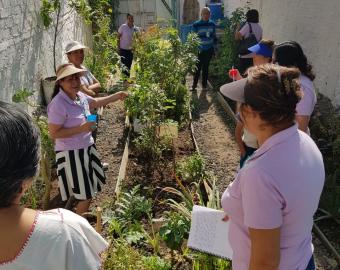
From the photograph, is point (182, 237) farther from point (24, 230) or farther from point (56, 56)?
point (56, 56)

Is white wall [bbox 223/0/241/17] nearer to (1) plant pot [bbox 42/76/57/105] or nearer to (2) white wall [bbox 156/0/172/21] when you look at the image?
(2) white wall [bbox 156/0/172/21]

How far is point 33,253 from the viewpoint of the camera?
1296 mm

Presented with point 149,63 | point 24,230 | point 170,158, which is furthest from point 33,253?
point 149,63

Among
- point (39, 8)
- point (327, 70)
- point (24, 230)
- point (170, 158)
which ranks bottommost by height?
point (170, 158)

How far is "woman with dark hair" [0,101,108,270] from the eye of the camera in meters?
1.26

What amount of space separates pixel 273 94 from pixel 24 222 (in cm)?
115

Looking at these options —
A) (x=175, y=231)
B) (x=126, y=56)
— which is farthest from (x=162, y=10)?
(x=175, y=231)

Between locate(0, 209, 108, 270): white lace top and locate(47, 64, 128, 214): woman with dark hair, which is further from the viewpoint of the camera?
locate(47, 64, 128, 214): woman with dark hair

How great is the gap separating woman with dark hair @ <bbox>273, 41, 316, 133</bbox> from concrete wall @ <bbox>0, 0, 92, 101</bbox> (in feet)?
11.2

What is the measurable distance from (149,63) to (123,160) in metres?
2.14

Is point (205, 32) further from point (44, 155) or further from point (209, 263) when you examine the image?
point (209, 263)

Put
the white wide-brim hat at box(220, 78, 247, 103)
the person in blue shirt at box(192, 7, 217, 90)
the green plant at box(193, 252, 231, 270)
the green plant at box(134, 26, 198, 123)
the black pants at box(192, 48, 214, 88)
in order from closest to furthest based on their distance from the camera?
the white wide-brim hat at box(220, 78, 247, 103), the green plant at box(193, 252, 231, 270), the green plant at box(134, 26, 198, 123), the person in blue shirt at box(192, 7, 217, 90), the black pants at box(192, 48, 214, 88)

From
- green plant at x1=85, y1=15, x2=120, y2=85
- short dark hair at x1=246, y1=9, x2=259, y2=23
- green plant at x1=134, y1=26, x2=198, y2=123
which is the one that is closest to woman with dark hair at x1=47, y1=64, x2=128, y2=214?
green plant at x1=134, y1=26, x2=198, y2=123

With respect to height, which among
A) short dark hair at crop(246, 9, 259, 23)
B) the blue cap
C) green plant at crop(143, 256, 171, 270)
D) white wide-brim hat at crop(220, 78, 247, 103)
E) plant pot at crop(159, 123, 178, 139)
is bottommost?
green plant at crop(143, 256, 171, 270)
